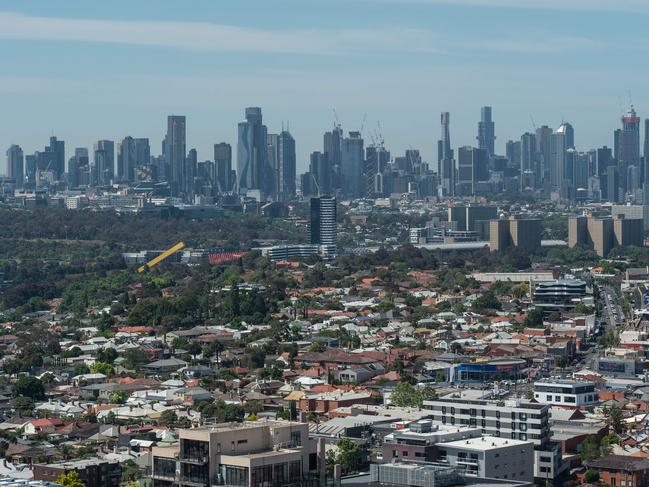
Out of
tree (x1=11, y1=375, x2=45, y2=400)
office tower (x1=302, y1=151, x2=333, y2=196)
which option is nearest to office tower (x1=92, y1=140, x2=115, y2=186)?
office tower (x1=302, y1=151, x2=333, y2=196)

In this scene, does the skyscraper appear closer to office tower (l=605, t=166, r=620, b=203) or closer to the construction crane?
the construction crane

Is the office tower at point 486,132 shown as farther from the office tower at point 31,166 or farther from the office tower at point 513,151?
the office tower at point 31,166

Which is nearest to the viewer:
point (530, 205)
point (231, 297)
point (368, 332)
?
point (368, 332)

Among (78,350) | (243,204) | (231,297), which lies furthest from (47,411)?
Result: (243,204)

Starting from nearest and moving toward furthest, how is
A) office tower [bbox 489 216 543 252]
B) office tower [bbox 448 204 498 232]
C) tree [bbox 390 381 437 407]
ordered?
tree [bbox 390 381 437 407]
office tower [bbox 489 216 543 252]
office tower [bbox 448 204 498 232]

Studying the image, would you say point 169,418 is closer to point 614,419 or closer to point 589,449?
point 614,419

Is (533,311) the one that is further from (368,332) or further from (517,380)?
(517,380)

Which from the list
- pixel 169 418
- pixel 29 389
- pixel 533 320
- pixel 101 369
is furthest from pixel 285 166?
pixel 169 418
